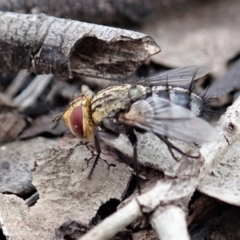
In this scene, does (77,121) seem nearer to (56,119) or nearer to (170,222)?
(56,119)

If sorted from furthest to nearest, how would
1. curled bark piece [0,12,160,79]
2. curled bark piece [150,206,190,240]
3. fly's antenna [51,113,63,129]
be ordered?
fly's antenna [51,113,63,129], curled bark piece [0,12,160,79], curled bark piece [150,206,190,240]

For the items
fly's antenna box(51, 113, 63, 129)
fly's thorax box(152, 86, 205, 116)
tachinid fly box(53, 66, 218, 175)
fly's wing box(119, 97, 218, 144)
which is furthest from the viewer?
fly's antenna box(51, 113, 63, 129)

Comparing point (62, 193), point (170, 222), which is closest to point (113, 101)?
point (62, 193)

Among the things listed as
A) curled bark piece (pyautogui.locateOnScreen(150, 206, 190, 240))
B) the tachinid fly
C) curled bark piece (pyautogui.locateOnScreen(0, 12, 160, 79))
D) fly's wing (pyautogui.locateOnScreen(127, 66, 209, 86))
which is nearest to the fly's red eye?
the tachinid fly

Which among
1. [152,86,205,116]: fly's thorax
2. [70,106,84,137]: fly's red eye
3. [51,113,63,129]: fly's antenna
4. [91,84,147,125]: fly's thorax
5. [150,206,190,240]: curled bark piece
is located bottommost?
[51,113,63,129]: fly's antenna

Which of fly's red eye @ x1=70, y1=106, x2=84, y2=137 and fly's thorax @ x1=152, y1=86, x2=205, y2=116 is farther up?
fly's thorax @ x1=152, y1=86, x2=205, y2=116

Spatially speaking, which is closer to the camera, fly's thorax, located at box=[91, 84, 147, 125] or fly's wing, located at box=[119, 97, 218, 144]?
fly's wing, located at box=[119, 97, 218, 144]

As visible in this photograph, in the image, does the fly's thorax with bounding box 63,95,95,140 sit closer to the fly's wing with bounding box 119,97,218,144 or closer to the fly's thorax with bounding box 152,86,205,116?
the fly's wing with bounding box 119,97,218,144
